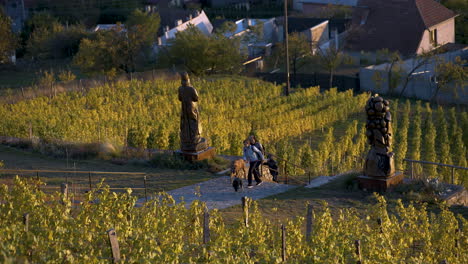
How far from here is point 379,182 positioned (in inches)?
651

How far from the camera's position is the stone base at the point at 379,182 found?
16500 millimetres

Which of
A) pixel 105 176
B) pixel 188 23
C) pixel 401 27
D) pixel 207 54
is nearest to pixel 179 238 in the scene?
pixel 105 176

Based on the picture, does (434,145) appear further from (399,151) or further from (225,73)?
(225,73)

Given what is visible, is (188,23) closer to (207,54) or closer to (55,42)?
(55,42)

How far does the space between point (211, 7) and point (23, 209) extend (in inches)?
2843

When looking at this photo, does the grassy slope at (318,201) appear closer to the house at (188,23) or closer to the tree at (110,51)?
the tree at (110,51)

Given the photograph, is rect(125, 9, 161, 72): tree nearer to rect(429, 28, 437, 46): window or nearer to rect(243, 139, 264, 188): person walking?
rect(429, 28, 437, 46): window

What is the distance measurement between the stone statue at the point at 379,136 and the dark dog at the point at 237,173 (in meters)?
2.98

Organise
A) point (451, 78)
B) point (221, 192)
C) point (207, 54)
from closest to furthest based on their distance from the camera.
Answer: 1. point (221, 192)
2. point (451, 78)
3. point (207, 54)

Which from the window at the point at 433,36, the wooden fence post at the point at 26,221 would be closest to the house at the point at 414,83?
the window at the point at 433,36

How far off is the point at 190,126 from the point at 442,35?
3762 centimetres

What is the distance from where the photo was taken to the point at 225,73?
1702 inches

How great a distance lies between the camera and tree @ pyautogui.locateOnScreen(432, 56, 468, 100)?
1499 inches

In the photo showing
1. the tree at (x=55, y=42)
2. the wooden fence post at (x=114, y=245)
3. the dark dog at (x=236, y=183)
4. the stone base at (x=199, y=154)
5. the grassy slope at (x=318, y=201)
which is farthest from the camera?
the tree at (x=55, y=42)
